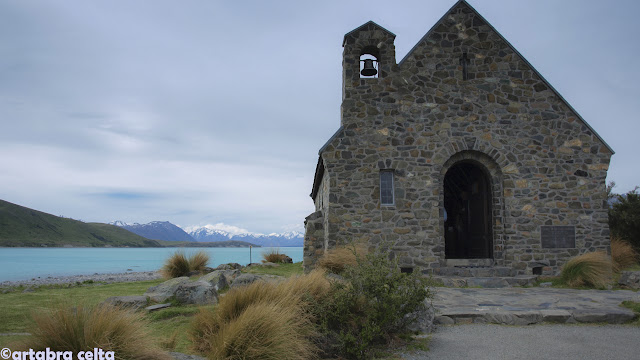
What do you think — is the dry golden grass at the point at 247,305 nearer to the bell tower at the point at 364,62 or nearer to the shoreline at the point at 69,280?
the bell tower at the point at 364,62

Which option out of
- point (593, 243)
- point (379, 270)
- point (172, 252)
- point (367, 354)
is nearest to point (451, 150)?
point (593, 243)

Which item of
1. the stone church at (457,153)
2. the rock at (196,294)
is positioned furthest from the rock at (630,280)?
the rock at (196,294)

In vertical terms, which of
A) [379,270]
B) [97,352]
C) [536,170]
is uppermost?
[536,170]

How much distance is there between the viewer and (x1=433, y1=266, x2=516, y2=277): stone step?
12.9 metres

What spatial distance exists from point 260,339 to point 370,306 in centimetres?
209

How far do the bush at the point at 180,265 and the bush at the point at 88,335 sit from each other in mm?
11189

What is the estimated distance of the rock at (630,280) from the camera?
36.3 ft

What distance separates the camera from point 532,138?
45.7 ft

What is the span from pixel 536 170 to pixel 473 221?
2783mm

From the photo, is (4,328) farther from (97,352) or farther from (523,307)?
(523,307)

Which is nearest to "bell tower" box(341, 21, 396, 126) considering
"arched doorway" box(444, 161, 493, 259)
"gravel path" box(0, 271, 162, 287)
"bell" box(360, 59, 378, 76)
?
"bell" box(360, 59, 378, 76)

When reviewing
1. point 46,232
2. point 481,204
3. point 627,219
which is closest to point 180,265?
point 481,204

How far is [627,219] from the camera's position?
1911 cm

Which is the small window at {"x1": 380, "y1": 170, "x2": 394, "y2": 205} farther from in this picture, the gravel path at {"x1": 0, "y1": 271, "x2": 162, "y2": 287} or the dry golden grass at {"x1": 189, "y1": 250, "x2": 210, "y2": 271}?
the gravel path at {"x1": 0, "y1": 271, "x2": 162, "y2": 287}
